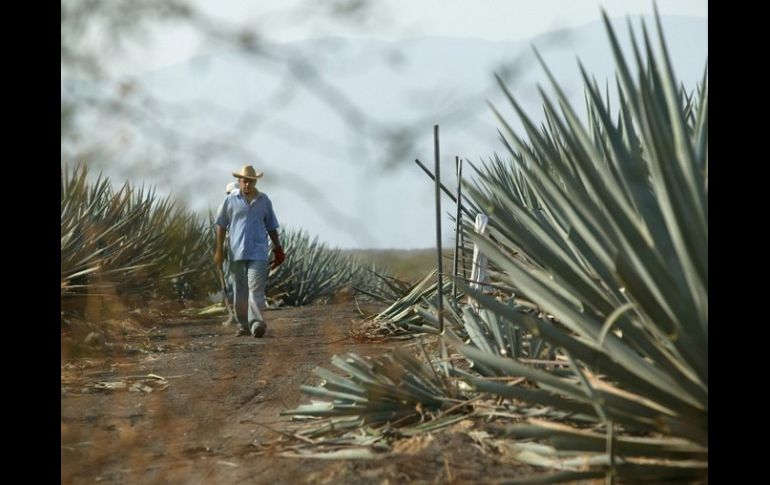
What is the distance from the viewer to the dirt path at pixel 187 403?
372 cm

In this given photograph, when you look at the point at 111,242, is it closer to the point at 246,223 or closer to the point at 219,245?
the point at 219,245

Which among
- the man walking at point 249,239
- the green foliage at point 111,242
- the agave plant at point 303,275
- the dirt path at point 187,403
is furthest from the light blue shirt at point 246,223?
the agave plant at point 303,275

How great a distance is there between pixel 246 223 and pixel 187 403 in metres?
3.48

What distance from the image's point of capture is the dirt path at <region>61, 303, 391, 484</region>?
3.72 metres

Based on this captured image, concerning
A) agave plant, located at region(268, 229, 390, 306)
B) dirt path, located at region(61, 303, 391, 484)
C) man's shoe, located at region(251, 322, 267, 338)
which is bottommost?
dirt path, located at region(61, 303, 391, 484)

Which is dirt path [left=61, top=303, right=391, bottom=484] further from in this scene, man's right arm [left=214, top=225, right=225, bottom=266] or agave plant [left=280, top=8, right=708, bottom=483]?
agave plant [left=280, top=8, right=708, bottom=483]

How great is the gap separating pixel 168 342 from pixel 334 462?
550 centimetres

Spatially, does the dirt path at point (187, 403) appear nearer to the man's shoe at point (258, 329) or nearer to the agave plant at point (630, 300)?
the man's shoe at point (258, 329)

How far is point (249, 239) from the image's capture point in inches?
347

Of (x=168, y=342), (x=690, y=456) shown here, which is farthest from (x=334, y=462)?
(x=168, y=342)

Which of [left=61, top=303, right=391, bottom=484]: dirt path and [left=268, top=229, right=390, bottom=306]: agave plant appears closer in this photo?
[left=61, top=303, right=391, bottom=484]: dirt path

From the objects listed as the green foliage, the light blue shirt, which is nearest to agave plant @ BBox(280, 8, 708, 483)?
the green foliage
